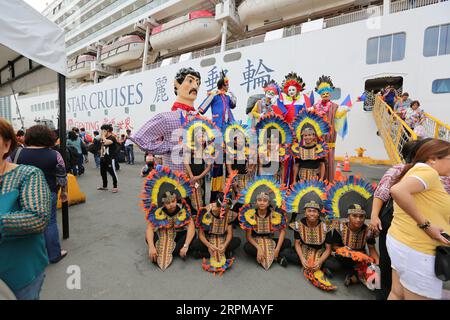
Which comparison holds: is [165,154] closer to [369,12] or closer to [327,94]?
[327,94]

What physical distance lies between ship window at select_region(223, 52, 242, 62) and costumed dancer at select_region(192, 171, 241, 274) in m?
9.10

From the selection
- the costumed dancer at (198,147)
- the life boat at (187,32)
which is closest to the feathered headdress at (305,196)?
the costumed dancer at (198,147)

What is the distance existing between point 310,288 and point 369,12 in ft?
32.4

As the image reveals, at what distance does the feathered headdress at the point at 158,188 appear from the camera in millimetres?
2363

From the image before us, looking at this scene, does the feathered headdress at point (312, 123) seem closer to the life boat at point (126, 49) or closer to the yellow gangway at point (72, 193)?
the yellow gangway at point (72, 193)

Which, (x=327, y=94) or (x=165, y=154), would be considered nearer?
(x=165, y=154)

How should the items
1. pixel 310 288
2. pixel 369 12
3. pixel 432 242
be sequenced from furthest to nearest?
1. pixel 369 12
2. pixel 310 288
3. pixel 432 242

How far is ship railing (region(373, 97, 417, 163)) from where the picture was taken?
4.64 metres

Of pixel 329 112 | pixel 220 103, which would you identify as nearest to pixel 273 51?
pixel 329 112

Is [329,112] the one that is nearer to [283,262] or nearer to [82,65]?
[283,262]

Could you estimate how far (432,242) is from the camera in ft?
3.92

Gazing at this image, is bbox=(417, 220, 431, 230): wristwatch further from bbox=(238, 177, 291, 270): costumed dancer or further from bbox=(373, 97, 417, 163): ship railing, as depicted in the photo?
bbox=(373, 97, 417, 163): ship railing

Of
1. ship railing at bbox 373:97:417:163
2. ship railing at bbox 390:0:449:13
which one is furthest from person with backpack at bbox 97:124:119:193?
ship railing at bbox 390:0:449:13

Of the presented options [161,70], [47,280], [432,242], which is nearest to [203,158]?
[47,280]
